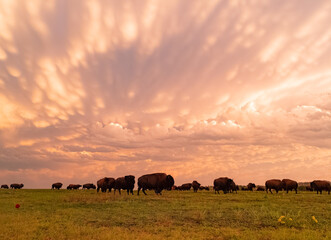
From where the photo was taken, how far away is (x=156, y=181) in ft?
111

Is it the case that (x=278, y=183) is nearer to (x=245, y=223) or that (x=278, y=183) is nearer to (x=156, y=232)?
(x=245, y=223)

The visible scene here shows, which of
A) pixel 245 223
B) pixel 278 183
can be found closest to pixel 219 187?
pixel 278 183

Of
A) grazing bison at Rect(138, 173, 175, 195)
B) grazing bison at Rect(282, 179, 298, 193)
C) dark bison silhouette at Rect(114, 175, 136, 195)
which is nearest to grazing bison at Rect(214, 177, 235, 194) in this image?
grazing bison at Rect(138, 173, 175, 195)

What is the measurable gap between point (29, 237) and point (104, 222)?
11.9 ft

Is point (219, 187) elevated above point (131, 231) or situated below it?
above

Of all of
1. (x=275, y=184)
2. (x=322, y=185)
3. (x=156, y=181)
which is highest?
(x=275, y=184)

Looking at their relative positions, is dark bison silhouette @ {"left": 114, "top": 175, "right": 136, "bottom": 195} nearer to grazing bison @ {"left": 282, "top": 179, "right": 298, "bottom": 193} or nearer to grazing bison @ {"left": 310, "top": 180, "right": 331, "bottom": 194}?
grazing bison @ {"left": 282, "top": 179, "right": 298, "bottom": 193}

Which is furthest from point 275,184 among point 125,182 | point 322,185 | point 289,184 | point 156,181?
point 125,182

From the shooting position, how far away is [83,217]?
1288cm

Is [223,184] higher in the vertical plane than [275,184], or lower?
lower

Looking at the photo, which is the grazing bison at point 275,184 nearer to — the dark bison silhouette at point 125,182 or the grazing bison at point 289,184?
the grazing bison at point 289,184

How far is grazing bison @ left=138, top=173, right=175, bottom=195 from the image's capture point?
110 feet

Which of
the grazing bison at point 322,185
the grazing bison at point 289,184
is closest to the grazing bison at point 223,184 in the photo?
the grazing bison at point 289,184

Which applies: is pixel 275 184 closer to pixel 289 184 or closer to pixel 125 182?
pixel 289 184
